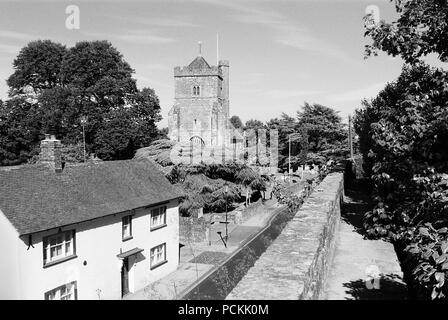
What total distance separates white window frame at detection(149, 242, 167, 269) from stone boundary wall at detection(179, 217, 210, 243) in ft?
21.5

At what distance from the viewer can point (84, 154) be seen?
147ft

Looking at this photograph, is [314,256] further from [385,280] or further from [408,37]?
[408,37]

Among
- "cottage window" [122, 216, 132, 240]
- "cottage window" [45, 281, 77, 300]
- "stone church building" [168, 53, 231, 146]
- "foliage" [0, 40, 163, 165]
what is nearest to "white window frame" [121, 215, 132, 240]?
"cottage window" [122, 216, 132, 240]

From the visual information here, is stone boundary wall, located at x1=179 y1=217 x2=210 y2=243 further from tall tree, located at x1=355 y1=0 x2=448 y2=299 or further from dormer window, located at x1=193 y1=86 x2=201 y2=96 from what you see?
dormer window, located at x1=193 y1=86 x2=201 y2=96

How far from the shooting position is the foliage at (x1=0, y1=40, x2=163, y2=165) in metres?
46.8

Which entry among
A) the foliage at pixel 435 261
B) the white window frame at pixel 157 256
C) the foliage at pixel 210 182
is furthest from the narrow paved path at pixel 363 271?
the foliage at pixel 210 182

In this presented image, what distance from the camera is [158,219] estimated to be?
25281 millimetres

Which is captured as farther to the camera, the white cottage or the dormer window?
the dormer window

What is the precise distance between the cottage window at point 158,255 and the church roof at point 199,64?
41405mm

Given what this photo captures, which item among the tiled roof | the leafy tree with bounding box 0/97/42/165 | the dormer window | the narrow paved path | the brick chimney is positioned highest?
the dormer window

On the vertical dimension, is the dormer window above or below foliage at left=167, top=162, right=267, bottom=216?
above

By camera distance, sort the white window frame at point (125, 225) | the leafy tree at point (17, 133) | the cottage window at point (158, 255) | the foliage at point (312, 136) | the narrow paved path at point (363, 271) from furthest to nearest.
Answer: the foliage at point (312, 136) → the leafy tree at point (17, 133) → the cottage window at point (158, 255) → the white window frame at point (125, 225) → the narrow paved path at point (363, 271)

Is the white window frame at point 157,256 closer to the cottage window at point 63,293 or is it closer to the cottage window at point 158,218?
the cottage window at point 158,218

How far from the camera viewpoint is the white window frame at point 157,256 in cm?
2448
